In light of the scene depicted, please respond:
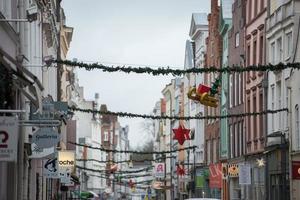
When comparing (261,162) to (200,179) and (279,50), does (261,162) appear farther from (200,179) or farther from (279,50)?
(200,179)

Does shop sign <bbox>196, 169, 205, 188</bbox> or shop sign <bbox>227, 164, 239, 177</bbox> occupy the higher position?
shop sign <bbox>227, 164, 239, 177</bbox>

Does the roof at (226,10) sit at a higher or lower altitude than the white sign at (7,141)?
higher

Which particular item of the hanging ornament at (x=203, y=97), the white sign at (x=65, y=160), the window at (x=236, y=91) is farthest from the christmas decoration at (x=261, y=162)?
the white sign at (x=65, y=160)

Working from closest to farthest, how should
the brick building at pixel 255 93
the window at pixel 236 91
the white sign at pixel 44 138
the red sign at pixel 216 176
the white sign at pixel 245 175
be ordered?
the white sign at pixel 44 138, the white sign at pixel 245 175, the brick building at pixel 255 93, the window at pixel 236 91, the red sign at pixel 216 176

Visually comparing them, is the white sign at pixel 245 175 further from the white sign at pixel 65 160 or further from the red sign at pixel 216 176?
the red sign at pixel 216 176

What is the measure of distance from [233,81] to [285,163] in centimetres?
1731

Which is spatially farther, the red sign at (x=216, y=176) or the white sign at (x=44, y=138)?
the red sign at (x=216, y=176)

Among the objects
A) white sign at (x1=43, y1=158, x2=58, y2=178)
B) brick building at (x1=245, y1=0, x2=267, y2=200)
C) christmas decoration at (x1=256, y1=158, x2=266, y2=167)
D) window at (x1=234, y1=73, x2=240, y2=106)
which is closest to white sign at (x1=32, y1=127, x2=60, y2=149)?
white sign at (x1=43, y1=158, x2=58, y2=178)

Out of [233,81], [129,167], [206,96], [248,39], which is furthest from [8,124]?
[129,167]

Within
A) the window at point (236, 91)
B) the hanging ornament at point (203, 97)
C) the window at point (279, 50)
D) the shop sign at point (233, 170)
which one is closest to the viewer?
the hanging ornament at point (203, 97)

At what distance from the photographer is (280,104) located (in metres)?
43.8

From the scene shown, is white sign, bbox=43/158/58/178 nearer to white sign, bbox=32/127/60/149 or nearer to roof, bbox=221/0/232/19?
white sign, bbox=32/127/60/149

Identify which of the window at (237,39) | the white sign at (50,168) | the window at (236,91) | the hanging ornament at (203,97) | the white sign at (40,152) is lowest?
the white sign at (50,168)

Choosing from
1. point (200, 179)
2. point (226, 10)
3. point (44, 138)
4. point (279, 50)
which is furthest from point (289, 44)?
point (200, 179)
